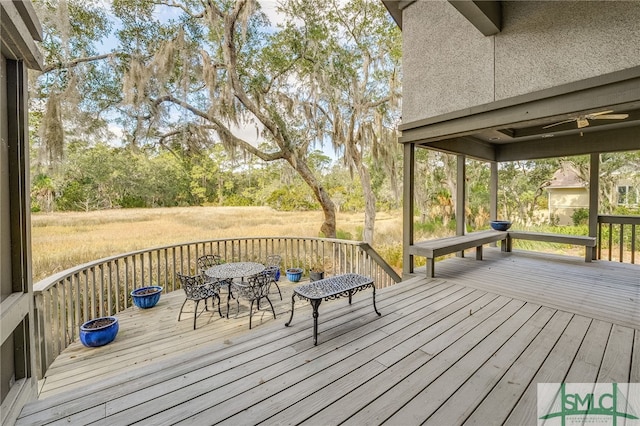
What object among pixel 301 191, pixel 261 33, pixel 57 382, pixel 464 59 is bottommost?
pixel 57 382

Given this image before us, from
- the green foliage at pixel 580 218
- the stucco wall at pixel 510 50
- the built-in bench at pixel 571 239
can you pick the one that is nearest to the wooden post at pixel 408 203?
the stucco wall at pixel 510 50

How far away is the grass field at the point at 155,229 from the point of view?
19.9 feet

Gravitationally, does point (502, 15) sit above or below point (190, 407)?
above

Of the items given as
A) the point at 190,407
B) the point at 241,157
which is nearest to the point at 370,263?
the point at 190,407

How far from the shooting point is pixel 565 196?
1617 centimetres

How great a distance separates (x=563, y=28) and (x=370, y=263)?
13.4 feet

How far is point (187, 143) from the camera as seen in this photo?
681 cm

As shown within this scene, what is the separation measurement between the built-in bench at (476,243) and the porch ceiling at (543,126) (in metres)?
1.70

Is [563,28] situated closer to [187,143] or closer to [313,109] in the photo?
[313,109]

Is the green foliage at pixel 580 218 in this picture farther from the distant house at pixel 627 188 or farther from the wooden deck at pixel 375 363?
the wooden deck at pixel 375 363

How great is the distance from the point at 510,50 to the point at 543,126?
8.79 feet

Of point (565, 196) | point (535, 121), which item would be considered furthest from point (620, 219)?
point (565, 196)

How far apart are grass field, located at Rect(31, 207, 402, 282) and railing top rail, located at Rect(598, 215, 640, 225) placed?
15.5 ft

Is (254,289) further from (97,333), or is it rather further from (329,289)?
(97,333)
